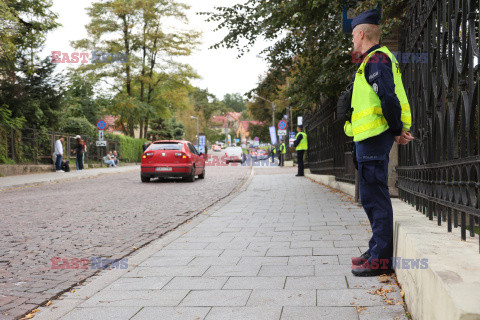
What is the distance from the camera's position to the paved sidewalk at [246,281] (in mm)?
3439

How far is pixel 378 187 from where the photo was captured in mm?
3928

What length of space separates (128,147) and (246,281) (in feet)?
118

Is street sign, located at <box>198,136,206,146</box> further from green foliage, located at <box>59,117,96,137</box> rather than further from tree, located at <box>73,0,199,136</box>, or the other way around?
green foliage, located at <box>59,117,96,137</box>

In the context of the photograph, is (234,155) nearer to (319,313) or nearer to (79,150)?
(79,150)

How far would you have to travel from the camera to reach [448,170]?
3395mm

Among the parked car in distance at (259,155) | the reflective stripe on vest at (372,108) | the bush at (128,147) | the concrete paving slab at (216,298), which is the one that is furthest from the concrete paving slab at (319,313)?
the parked car in distance at (259,155)

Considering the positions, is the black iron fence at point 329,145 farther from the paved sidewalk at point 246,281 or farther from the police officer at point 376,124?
the police officer at point 376,124

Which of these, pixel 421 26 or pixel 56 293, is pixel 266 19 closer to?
pixel 421 26

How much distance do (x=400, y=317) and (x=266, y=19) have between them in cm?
819

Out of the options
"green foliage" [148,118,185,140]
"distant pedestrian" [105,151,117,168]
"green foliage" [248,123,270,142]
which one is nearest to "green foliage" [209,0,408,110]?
"distant pedestrian" [105,151,117,168]

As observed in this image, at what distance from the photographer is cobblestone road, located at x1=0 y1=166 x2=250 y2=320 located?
14.2 ft

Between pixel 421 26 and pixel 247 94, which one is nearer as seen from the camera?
pixel 421 26

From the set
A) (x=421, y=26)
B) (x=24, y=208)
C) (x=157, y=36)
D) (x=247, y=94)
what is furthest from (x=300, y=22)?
(x=157, y=36)

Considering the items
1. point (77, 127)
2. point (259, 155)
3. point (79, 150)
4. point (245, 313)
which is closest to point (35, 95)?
point (79, 150)
